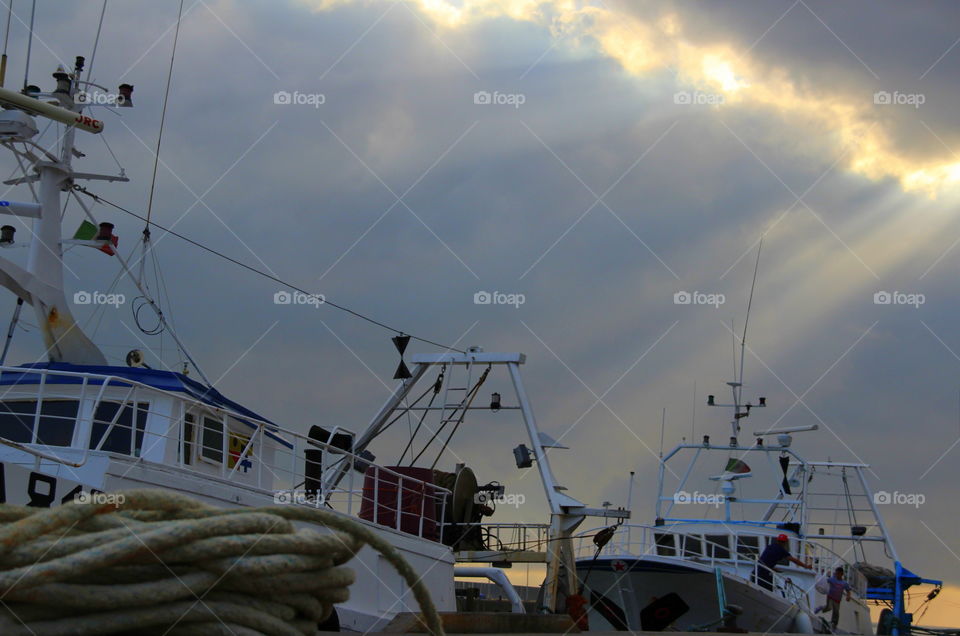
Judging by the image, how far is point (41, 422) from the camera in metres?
12.4

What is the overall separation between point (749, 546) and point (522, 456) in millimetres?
7377

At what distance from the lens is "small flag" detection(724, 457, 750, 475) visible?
24422 millimetres

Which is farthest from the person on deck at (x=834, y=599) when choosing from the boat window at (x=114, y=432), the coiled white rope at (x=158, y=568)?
the coiled white rope at (x=158, y=568)

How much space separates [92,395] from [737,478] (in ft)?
53.2

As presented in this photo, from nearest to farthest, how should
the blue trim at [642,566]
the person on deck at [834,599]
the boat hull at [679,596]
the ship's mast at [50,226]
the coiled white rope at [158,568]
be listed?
the coiled white rope at [158,568]
the ship's mast at [50,226]
the boat hull at [679,596]
the blue trim at [642,566]
the person on deck at [834,599]

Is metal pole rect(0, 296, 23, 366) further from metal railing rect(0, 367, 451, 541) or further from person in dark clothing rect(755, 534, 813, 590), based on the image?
person in dark clothing rect(755, 534, 813, 590)

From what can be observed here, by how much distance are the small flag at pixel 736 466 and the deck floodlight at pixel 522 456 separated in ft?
30.5

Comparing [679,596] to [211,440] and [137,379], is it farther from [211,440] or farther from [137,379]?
[137,379]

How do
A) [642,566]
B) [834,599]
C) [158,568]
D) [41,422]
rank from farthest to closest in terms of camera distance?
[834,599] → [642,566] → [41,422] → [158,568]

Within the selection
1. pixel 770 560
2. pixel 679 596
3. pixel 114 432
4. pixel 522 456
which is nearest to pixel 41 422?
pixel 114 432

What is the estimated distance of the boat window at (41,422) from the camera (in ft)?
40.2

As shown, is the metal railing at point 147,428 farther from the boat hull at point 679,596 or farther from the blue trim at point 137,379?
the boat hull at point 679,596

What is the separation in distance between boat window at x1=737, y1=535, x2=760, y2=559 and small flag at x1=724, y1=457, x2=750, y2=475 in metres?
1.80

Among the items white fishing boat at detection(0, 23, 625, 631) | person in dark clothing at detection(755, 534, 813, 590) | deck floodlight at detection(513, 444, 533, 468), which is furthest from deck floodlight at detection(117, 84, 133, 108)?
person in dark clothing at detection(755, 534, 813, 590)
